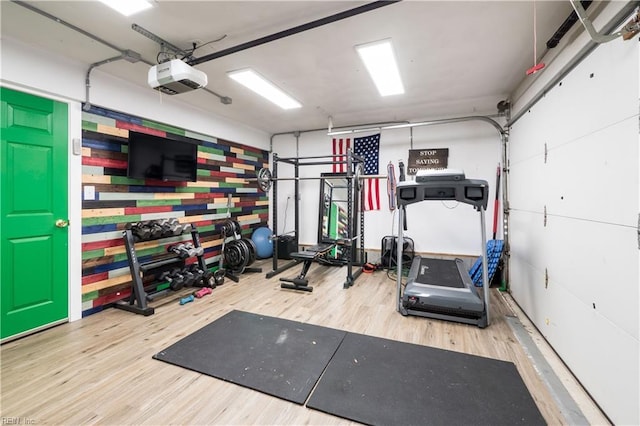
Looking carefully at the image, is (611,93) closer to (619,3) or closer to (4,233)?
(619,3)

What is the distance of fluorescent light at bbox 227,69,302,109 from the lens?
341 centimetres

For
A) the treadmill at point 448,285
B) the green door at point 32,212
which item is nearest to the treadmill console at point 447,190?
the treadmill at point 448,285

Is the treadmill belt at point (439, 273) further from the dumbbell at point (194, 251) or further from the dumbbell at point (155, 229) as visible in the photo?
the dumbbell at point (155, 229)

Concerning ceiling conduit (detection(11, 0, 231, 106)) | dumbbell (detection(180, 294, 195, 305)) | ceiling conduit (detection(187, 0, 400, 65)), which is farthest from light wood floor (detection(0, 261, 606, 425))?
ceiling conduit (detection(187, 0, 400, 65))

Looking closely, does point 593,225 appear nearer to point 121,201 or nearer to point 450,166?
point 450,166

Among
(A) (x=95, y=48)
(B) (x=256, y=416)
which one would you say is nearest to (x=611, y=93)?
(B) (x=256, y=416)

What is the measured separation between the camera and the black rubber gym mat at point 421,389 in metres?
1.72

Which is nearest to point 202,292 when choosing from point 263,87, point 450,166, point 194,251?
point 194,251

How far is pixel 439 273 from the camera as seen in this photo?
3.87m

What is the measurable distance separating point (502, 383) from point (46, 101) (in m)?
5.09

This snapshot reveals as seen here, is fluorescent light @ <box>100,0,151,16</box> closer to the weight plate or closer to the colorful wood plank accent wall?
the colorful wood plank accent wall

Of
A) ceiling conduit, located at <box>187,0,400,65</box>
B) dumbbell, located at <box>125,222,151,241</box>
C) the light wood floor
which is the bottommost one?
the light wood floor

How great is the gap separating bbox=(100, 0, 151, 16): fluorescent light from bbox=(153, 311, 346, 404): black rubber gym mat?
9.74 ft

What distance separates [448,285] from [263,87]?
3683 millimetres
